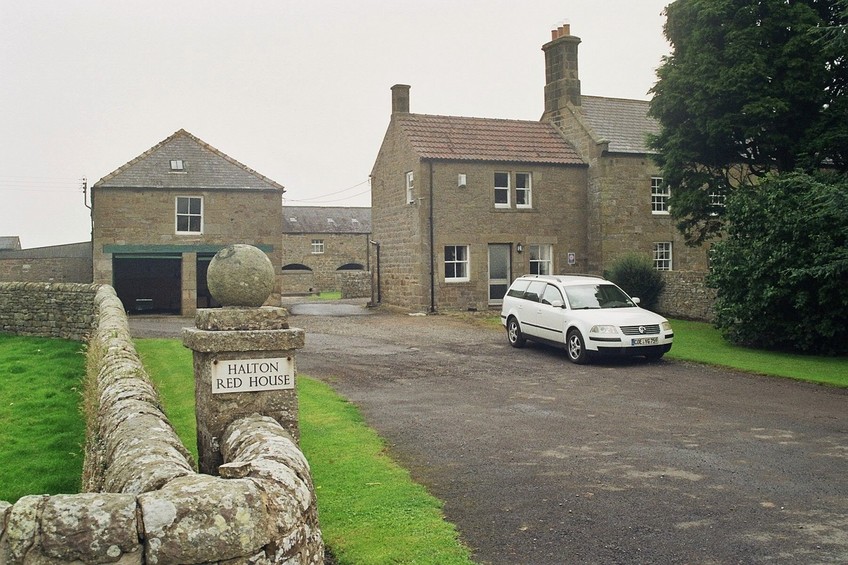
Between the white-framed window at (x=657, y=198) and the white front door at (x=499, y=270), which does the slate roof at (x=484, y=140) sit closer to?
the white-framed window at (x=657, y=198)

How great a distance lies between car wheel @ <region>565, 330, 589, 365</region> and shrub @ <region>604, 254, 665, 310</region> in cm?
1128

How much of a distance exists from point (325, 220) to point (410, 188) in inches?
1186

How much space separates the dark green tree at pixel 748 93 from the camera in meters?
18.8

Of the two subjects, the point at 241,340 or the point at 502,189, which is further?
the point at 502,189

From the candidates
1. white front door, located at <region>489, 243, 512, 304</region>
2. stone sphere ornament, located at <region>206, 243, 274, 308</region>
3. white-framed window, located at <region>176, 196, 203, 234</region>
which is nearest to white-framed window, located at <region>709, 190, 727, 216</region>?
white front door, located at <region>489, 243, 512, 304</region>

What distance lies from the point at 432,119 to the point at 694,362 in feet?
59.2

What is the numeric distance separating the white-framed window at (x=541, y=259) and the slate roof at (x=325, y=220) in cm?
2883

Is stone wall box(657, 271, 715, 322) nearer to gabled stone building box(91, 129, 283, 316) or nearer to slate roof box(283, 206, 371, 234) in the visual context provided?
gabled stone building box(91, 129, 283, 316)

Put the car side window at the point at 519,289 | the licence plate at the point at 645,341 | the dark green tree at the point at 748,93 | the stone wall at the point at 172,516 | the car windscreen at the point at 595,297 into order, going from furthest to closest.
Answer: the dark green tree at the point at 748,93
the car side window at the point at 519,289
the car windscreen at the point at 595,297
the licence plate at the point at 645,341
the stone wall at the point at 172,516

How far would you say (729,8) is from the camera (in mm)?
19734

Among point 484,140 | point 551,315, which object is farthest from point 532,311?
point 484,140

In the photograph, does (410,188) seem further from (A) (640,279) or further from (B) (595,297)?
(B) (595,297)

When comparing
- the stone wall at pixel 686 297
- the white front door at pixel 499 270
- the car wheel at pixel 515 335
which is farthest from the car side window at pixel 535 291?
the white front door at pixel 499 270

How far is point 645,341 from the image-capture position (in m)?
15.3
